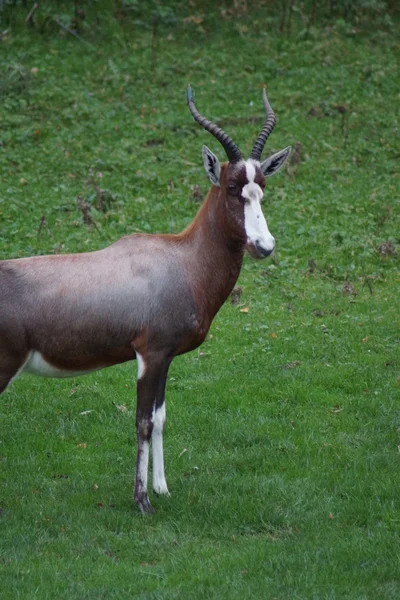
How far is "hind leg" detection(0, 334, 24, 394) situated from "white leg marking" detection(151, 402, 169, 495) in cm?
116

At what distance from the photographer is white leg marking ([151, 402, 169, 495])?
7597 mm

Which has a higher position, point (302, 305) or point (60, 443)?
point (60, 443)

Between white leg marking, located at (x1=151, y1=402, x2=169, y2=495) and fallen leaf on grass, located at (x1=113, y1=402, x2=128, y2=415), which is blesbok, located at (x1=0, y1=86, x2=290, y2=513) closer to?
white leg marking, located at (x1=151, y1=402, x2=169, y2=495)

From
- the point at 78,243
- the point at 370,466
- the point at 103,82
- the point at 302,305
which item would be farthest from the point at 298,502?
the point at 103,82

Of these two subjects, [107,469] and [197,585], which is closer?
[197,585]

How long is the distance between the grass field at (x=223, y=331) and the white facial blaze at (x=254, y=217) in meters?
1.94

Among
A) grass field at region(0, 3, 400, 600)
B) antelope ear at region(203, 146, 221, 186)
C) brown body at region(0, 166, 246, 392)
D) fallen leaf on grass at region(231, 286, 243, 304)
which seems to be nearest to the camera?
grass field at region(0, 3, 400, 600)

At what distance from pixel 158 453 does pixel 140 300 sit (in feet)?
4.04

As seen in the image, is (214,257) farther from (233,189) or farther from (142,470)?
(142,470)

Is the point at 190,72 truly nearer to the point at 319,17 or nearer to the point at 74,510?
the point at 319,17

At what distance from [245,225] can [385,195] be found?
8.32 metres

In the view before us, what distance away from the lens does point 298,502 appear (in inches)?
289

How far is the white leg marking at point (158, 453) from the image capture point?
760 cm

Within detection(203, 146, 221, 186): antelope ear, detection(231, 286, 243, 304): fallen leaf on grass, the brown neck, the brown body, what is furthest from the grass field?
detection(203, 146, 221, 186): antelope ear
